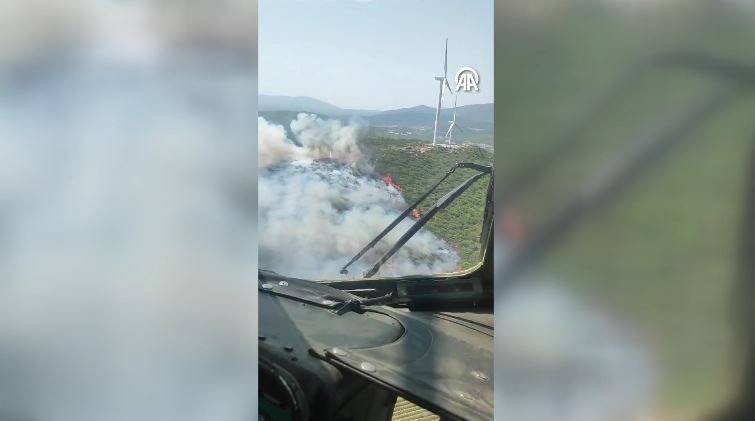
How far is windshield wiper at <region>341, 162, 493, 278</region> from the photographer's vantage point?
188 cm

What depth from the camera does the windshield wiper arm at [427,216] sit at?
6.20 feet

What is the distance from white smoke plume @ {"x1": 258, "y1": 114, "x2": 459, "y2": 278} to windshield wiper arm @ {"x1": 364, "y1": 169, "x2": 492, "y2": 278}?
0.01 m

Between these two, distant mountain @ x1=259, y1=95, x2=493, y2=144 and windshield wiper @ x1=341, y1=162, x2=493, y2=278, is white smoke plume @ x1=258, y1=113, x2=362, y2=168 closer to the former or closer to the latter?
distant mountain @ x1=259, y1=95, x2=493, y2=144

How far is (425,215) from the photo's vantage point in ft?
6.27
